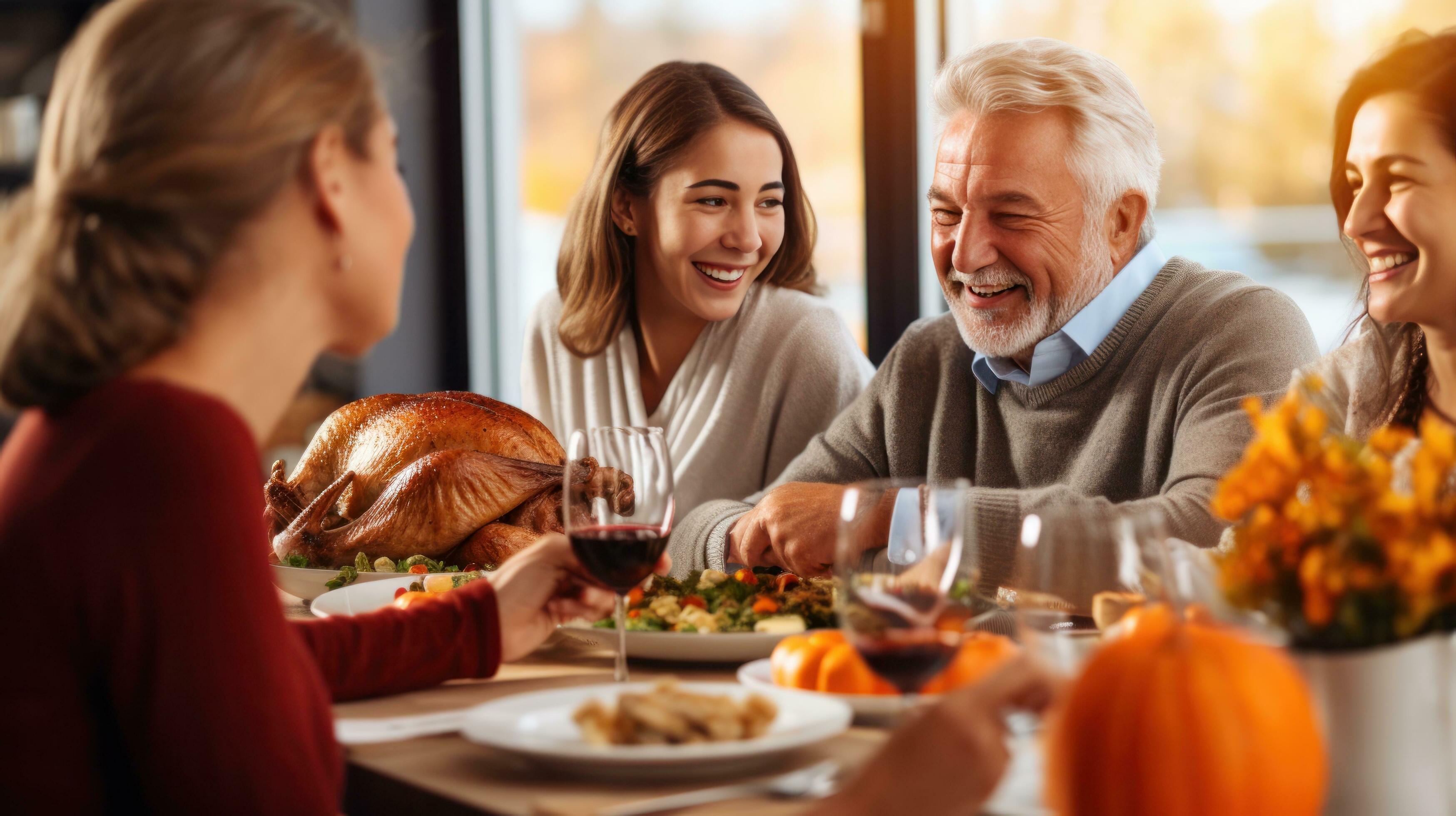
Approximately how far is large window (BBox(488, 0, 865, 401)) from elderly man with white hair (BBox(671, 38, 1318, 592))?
1154 millimetres

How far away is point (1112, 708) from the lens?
2.43ft

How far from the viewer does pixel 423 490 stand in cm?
177

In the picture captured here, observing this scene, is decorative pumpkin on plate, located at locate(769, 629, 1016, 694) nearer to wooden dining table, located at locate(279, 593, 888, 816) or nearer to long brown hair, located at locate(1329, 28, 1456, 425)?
wooden dining table, located at locate(279, 593, 888, 816)

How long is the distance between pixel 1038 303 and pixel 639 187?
1013 millimetres

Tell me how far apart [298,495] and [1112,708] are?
156cm

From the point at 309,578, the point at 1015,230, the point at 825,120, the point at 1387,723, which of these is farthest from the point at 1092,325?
the point at 825,120

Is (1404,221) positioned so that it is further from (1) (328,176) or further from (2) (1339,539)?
(1) (328,176)

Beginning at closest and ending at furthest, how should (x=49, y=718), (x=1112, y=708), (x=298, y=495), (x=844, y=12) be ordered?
(x=1112, y=708) < (x=49, y=718) < (x=298, y=495) < (x=844, y=12)

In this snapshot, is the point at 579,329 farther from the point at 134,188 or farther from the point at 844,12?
the point at 134,188

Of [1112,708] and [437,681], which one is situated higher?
[1112,708]

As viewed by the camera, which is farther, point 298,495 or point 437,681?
point 298,495

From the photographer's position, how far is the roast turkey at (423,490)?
69.7 inches

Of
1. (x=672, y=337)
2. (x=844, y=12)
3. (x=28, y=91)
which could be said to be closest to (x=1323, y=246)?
(x=844, y=12)

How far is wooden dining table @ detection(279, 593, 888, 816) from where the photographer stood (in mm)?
905
